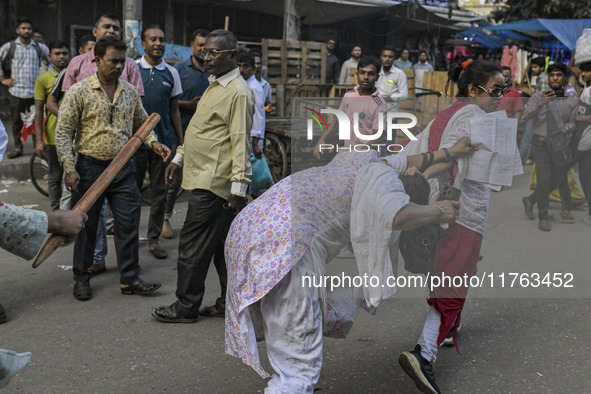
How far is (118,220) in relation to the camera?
467 centimetres

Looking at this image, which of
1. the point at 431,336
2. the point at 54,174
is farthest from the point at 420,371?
the point at 54,174

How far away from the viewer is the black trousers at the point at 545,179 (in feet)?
9.84

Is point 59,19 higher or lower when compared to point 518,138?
higher

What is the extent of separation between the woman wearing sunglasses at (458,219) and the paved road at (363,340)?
3.7 inches

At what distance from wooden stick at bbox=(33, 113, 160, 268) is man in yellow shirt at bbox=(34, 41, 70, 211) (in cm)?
282

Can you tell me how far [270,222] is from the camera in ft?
8.61

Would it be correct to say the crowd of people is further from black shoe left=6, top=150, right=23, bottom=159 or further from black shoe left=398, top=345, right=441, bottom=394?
black shoe left=6, top=150, right=23, bottom=159

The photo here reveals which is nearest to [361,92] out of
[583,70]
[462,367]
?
[462,367]

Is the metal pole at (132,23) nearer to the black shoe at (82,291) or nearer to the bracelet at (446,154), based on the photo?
the black shoe at (82,291)

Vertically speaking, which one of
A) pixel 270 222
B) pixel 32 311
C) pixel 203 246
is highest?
pixel 270 222

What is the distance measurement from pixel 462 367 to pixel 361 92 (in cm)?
165

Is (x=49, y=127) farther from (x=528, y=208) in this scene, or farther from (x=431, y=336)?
(x=528, y=208)

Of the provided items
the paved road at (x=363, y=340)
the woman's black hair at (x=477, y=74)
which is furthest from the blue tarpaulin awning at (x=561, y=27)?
the woman's black hair at (x=477, y=74)

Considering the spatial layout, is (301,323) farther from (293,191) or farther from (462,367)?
(462,367)
